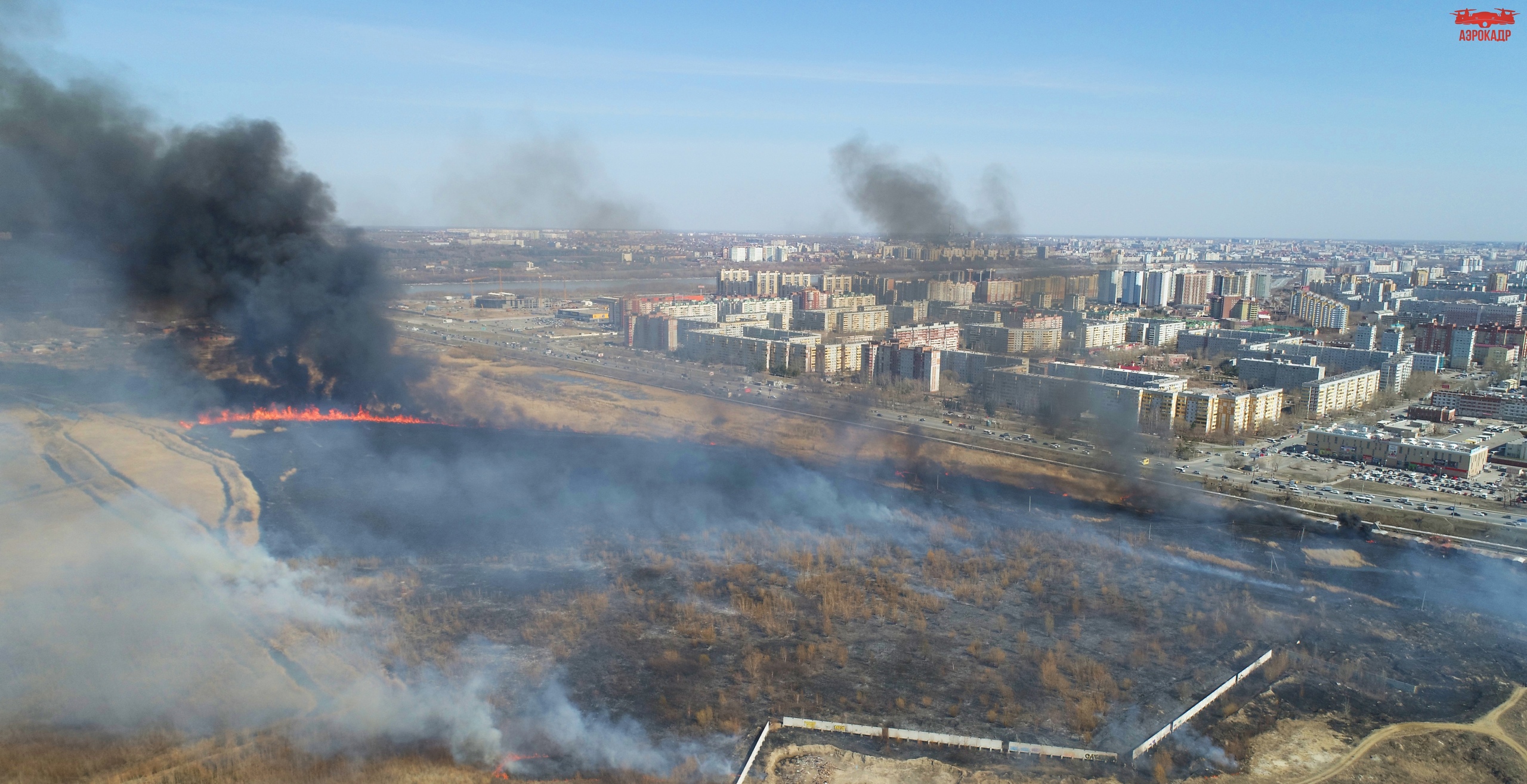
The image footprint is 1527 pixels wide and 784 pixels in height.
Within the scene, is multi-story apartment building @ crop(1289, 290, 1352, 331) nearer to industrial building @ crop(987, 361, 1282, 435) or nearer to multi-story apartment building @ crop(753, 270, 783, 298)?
industrial building @ crop(987, 361, 1282, 435)

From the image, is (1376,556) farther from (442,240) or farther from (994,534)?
(442,240)

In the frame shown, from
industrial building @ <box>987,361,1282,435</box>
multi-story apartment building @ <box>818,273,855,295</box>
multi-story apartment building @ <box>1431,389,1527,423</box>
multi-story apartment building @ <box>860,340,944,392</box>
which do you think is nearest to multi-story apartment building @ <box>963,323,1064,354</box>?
multi-story apartment building @ <box>860,340,944,392</box>

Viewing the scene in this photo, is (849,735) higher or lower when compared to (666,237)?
lower

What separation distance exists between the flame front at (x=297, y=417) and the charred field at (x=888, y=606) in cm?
313

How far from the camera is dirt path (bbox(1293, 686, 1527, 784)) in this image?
9305mm

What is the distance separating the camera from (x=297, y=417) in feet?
73.8

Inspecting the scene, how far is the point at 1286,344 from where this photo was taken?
36094 millimetres

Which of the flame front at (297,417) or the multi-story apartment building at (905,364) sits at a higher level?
the multi-story apartment building at (905,364)

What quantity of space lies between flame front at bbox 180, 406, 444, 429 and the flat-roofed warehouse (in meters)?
22.3

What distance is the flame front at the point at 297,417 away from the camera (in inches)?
867

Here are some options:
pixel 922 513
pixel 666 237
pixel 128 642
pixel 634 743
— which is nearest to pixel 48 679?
pixel 128 642

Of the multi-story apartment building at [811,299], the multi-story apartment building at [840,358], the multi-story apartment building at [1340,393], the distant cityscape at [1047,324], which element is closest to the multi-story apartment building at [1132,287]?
the distant cityscape at [1047,324]

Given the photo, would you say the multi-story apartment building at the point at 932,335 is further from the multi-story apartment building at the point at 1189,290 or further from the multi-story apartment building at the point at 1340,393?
the multi-story apartment building at the point at 1189,290

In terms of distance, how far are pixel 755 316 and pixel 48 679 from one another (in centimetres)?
3394
